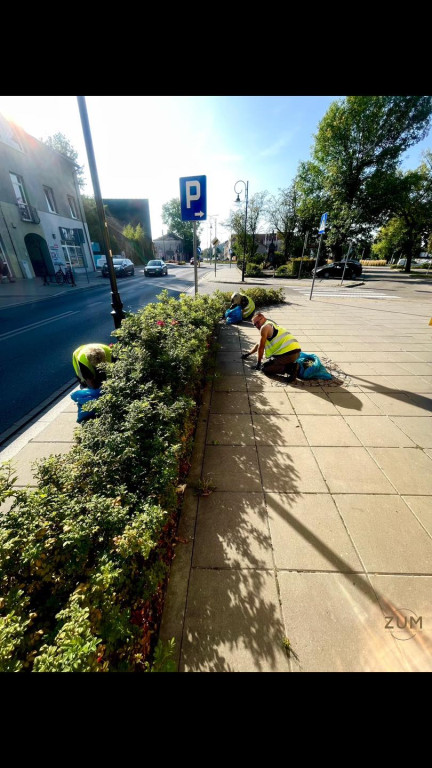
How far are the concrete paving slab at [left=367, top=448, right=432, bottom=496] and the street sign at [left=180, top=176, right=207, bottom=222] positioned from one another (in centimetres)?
502

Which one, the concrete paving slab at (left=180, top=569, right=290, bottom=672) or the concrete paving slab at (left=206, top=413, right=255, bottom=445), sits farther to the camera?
the concrete paving slab at (left=206, top=413, right=255, bottom=445)

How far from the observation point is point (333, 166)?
2773cm

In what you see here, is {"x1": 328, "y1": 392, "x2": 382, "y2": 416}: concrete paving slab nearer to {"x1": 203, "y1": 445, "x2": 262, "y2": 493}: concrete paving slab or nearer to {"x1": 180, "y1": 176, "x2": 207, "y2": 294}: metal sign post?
{"x1": 203, "y1": 445, "x2": 262, "y2": 493}: concrete paving slab

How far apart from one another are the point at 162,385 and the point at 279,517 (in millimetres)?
1868

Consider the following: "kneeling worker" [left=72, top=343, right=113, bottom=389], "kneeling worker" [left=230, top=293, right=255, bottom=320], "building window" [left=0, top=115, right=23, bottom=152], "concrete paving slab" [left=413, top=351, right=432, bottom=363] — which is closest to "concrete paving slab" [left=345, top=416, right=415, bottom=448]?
"concrete paving slab" [left=413, top=351, right=432, bottom=363]

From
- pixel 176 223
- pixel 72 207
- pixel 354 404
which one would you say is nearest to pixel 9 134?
pixel 72 207

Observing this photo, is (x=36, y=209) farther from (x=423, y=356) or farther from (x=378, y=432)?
(x=378, y=432)

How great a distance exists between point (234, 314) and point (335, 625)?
349 inches

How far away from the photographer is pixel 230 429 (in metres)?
3.88

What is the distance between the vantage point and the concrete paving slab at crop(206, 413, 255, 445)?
3644mm

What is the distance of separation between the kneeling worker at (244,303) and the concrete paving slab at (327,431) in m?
6.59

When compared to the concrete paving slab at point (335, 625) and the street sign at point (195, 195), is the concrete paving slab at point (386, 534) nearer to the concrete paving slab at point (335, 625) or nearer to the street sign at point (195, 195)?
the concrete paving slab at point (335, 625)
